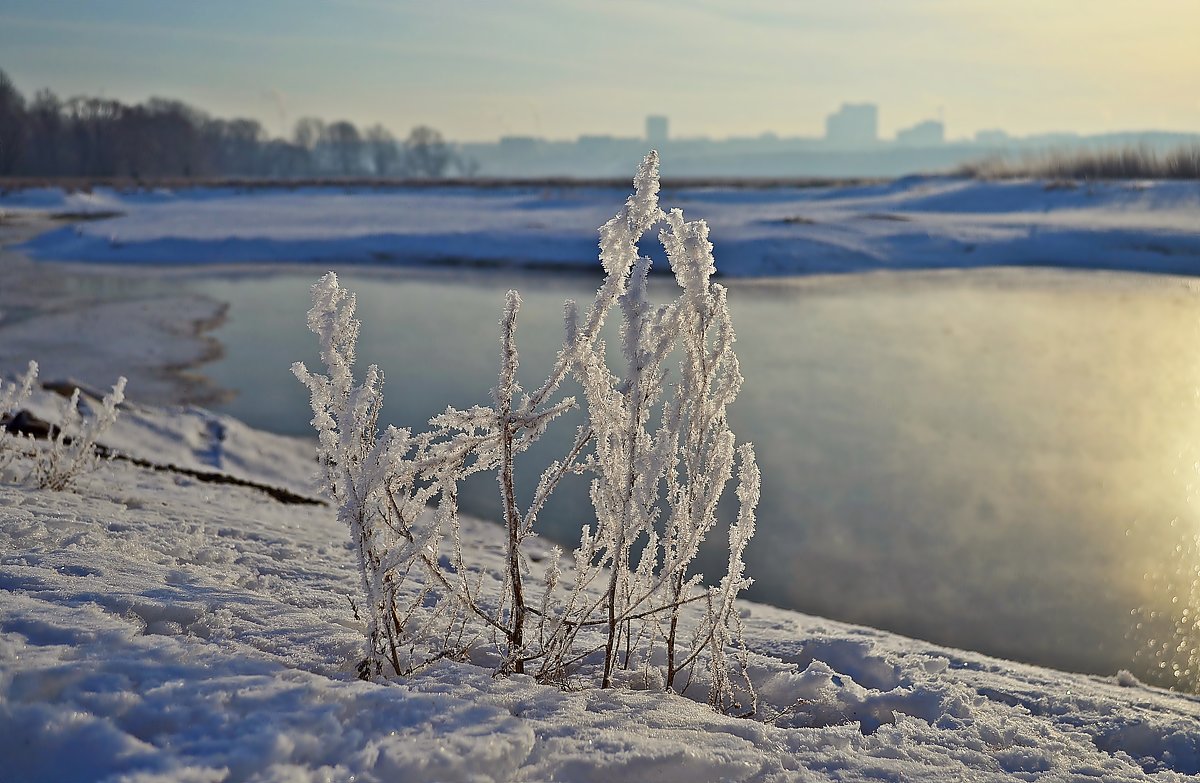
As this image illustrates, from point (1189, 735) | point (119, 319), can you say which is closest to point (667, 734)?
point (1189, 735)

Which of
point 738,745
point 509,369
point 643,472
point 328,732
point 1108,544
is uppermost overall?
point 509,369

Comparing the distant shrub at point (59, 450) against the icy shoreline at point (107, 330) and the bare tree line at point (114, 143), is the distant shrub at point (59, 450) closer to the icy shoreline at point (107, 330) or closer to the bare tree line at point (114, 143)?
the icy shoreline at point (107, 330)

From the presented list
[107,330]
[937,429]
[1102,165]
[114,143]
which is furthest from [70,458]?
[114,143]

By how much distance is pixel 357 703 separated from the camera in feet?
6.45

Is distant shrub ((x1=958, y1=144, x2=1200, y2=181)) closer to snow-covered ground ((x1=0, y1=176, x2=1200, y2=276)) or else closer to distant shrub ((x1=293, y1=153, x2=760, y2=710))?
snow-covered ground ((x1=0, y1=176, x2=1200, y2=276))

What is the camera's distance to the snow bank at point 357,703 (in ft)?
5.79

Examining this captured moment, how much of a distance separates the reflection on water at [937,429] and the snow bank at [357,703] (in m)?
1.36

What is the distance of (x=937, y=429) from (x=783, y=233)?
1209 centimetres

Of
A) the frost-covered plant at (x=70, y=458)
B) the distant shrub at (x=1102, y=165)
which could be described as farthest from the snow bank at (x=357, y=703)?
the distant shrub at (x=1102, y=165)

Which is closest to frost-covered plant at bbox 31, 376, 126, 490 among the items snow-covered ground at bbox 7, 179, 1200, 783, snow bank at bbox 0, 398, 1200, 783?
snow-covered ground at bbox 7, 179, 1200, 783

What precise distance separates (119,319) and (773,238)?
1187cm

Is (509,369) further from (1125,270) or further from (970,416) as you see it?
(1125,270)

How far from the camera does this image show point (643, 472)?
2467mm

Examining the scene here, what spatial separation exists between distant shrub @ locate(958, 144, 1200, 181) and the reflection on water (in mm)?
11437
